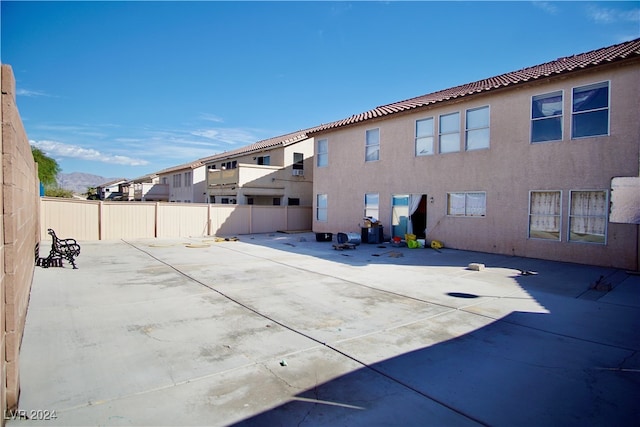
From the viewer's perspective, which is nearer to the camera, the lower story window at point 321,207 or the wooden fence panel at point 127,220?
the wooden fence panel at point 127,220

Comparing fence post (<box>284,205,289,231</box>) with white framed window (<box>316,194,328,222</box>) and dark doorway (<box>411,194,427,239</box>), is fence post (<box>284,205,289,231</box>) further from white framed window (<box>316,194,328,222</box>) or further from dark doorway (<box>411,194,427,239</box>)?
dark doorway (<box>411,194,427,239</box>)

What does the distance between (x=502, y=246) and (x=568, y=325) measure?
8.29 m

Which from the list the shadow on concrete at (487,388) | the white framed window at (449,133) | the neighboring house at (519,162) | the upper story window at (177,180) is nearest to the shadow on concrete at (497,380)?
the shadow on concrete at (487,388)

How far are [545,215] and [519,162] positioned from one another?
209 cm

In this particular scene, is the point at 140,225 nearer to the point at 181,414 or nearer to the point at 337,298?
the point at 337,298

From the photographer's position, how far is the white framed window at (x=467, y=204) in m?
14.3

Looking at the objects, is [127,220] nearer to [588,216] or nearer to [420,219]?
[420,219]

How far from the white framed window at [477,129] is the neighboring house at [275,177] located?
15.1 metres

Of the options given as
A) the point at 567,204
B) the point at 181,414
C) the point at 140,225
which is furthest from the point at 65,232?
the point at 567,204

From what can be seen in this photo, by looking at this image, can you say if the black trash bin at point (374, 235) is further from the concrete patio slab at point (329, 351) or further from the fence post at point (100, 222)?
the fence post at point (100, 222)

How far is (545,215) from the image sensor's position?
12508mm

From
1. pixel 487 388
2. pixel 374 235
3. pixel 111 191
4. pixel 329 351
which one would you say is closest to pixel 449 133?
pixel 374 235

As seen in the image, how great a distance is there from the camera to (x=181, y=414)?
3.25 metres

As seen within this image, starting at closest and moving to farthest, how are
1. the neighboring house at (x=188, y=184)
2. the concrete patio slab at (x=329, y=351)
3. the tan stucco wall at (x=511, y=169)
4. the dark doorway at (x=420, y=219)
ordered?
1. the concrete patio slab at (x=329, y=351)
2. the tan stucco wall at (x=511, y=169)
3. the dark doorway at (x=420, y=219)
4. the neighboring house at (x=188, y=184)
